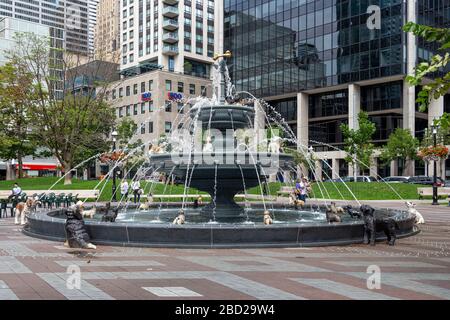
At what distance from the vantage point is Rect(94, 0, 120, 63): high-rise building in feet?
157

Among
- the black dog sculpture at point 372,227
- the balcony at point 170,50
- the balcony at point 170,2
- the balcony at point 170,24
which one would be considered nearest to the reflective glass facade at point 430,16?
the balcony at point 170,50

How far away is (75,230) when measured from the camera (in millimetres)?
13172

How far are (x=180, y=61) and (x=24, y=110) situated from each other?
39.4 m

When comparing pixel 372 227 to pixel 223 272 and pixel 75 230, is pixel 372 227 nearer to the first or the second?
pixel 223 272

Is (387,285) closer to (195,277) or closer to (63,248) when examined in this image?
(195,277)

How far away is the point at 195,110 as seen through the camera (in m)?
18.2

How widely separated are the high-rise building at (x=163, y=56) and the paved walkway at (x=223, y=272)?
69120mm

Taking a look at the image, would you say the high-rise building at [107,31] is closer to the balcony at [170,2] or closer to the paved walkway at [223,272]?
the balcony at [170,2]

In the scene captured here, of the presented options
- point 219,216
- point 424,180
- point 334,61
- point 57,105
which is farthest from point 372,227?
point 334,61

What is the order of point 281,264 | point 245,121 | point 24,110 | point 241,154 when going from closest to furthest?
point 281,264 → point 241,154 → point 245,121 → point 24,110

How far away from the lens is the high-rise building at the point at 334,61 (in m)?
58.3

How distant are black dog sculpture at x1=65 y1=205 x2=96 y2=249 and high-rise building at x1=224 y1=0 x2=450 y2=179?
41.6 m

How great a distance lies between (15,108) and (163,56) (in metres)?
39.2
